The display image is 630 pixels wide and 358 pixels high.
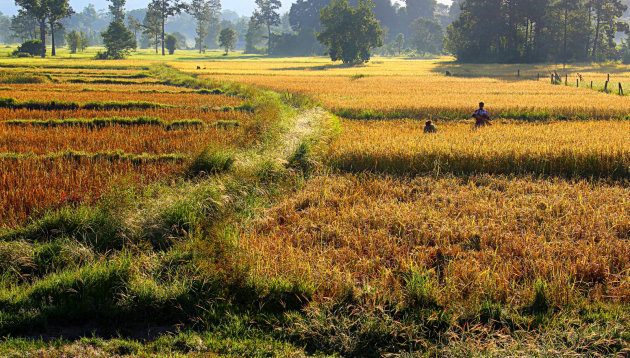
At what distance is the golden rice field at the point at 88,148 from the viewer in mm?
7410

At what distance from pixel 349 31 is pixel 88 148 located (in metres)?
59.3

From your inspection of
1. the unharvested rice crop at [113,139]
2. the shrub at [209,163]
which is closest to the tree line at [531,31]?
the unharvested rice crop at [113,139]

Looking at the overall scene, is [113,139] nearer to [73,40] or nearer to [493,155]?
[493,155]

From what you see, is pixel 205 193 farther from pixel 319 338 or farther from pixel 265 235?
pixel 319 338

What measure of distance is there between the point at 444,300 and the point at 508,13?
2456 inches

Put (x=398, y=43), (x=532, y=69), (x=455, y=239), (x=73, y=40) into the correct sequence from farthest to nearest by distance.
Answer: (x=398, y=43)
(x=73, y=40)
(x=532, y=69)
(x=455, y=239)

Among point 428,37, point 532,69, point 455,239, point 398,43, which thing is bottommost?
point 455,239

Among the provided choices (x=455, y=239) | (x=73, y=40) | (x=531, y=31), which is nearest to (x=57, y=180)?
(x=455, y=239)

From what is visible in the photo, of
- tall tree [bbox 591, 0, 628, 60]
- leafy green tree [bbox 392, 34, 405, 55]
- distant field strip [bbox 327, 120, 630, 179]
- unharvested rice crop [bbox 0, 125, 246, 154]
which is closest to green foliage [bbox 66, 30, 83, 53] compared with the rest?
leafy green tree [bbox 392, 34, 405, 55]

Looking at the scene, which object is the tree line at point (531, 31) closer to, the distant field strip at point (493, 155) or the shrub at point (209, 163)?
the distant field strip at point (493, 155)

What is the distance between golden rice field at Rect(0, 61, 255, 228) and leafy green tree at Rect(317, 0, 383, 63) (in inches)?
1949

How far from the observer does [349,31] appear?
65625 mm

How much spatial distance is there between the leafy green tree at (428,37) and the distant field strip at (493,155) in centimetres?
10126

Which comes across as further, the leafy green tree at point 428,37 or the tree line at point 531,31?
the leafy green tree at point 428,37
